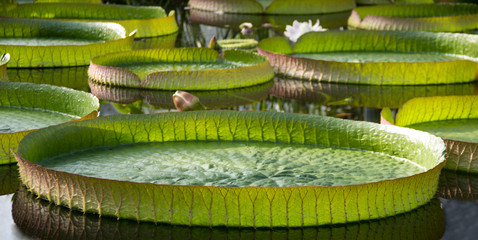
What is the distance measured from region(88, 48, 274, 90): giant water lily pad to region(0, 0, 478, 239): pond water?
0.06m

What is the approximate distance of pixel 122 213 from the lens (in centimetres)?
217

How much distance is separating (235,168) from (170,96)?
1.71m

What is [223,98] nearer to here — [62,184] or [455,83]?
[455,83]

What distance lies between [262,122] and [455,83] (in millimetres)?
2172

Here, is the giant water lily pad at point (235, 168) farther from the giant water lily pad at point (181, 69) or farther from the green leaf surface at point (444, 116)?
the giant water lily pad at point (181, 69)

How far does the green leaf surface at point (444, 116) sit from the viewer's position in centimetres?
315

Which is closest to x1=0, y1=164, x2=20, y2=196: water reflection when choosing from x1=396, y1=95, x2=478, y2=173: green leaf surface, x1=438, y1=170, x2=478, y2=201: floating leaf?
x1=438, y1=170, x2=478, y2=201: floating leaf

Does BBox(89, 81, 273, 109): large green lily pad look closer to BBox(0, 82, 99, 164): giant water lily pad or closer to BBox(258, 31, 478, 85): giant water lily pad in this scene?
BBox(258, 31, 478, 85): giant water lily pad

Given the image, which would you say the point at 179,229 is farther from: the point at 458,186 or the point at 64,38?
the point at 64,38

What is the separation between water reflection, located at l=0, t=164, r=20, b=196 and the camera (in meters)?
2.49

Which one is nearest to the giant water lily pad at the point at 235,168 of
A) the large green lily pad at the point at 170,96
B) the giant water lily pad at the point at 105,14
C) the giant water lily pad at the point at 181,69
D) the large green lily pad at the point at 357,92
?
the large green lily pad at the point at 170,96

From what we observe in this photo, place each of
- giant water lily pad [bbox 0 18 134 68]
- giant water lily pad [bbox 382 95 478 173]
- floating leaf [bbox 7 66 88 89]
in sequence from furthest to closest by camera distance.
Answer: giant water lily pad [bbox 0 18 134 68] → floating leaf [bbox 7 66 88 89] → giant water lily pad [bbox 382 95 478 173]

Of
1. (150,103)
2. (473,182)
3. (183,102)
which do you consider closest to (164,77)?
(150,103)

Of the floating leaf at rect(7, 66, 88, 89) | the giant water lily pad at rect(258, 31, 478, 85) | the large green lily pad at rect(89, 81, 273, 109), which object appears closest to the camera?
the large green lily pad at rect(89, 81, 273, 109)
